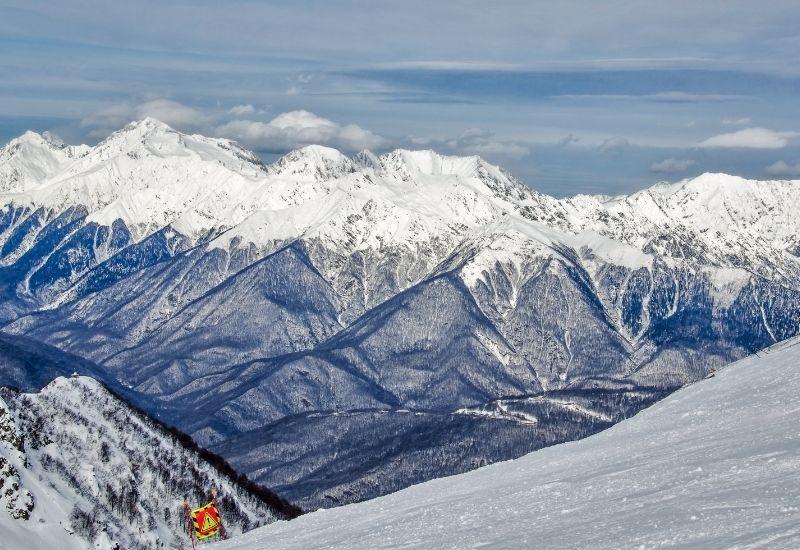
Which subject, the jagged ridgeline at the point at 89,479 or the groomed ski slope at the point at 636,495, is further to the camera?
the jagged ridgeline at the point at 89,479

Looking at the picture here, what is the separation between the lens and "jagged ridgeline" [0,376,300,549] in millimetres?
139500

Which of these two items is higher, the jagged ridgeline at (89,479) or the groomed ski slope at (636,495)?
the groomed ski slope at (636,495)

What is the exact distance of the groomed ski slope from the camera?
5025 cm

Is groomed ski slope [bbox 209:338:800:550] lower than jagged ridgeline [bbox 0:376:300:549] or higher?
higher

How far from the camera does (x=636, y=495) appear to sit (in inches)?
2421

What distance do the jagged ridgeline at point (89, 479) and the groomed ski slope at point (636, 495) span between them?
49783mm

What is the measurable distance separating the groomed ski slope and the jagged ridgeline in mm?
→ 49783

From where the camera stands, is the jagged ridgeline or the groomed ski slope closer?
the groomed ski slope

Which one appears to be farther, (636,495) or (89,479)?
(89,479)

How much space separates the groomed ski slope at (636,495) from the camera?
50.2 m

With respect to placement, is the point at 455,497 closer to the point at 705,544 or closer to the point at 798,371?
the point at 798,371

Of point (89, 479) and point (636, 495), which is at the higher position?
point (636, 495)

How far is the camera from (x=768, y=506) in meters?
49.7

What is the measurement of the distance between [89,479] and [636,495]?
396ft
